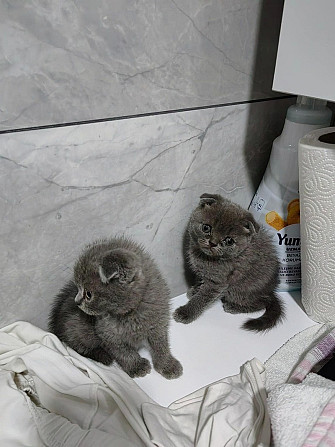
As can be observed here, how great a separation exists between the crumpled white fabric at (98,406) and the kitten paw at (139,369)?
3cm

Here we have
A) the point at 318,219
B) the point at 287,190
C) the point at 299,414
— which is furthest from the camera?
the point at 287,190

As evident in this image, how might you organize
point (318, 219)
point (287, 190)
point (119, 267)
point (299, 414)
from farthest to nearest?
point (287, 190) → point (318, 219) → point (119, 267) → point (299, 414)

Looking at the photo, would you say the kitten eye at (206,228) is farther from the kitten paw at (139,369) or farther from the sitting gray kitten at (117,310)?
the kitten paw at (139,369)

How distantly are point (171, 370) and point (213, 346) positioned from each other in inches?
4.2

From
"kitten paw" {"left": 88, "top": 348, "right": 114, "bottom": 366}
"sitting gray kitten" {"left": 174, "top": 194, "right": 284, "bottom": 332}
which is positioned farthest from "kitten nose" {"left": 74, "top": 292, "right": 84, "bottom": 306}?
"sitting gray kitten" {"left": 174, "top": 194, "right": 284, "bottom": 332}

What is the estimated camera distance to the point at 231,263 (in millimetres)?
877

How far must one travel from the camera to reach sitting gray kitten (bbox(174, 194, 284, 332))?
2.77 ft

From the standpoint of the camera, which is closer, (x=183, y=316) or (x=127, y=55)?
(x=127, y=55)

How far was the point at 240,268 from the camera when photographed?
2.90 ft

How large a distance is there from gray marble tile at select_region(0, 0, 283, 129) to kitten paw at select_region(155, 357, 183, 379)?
0.41 meters

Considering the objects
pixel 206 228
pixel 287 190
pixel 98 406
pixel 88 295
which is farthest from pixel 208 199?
pixel 98 406

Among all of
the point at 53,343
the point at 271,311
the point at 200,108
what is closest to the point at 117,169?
the point at 200,108

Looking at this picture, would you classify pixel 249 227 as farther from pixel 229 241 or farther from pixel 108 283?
pixel 108 283

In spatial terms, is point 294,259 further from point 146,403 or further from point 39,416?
point 39,416
